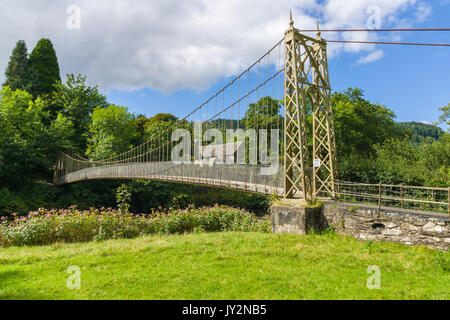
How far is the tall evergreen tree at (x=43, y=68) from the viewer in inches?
1136

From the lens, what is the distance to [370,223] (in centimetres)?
687

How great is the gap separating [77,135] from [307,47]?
92.7ft

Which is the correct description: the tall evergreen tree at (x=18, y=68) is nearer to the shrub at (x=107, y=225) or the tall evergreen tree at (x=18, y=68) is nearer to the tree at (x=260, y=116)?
the tree at (x=260, y=116)

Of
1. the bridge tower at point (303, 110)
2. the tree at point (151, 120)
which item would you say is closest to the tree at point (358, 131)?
the bridge tower at point (303, 110)

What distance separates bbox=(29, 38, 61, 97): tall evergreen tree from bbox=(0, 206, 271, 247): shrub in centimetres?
2541

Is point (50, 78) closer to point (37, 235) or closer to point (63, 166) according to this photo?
point (63, 166)

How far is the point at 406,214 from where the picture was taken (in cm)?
644

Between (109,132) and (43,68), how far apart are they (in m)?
11.1

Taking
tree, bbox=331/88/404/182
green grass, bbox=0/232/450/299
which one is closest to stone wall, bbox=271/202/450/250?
green grass, bbox=0/232/450/299

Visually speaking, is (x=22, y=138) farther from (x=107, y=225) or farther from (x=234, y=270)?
(x=234, y=270)

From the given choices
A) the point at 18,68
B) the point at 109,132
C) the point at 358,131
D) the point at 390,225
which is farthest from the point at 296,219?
the point at 18,68

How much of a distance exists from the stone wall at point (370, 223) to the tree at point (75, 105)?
89.2ft
